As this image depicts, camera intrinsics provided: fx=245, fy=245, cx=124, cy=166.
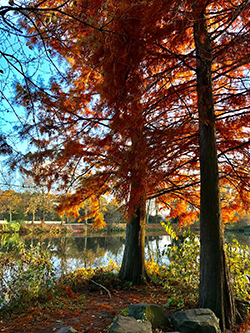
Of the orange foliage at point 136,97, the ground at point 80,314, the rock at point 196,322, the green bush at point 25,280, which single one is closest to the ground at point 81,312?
the ground at point 80,314

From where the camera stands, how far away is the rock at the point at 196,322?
2988mm

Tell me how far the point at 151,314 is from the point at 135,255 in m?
2.70

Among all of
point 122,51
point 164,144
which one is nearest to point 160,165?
point 164,144

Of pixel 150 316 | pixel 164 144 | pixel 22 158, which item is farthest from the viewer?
pixel 22 158

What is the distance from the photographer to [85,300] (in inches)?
193

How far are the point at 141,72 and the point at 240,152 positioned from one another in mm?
2416

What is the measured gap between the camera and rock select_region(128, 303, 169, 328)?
3.19 m

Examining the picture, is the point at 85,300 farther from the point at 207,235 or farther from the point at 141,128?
the point at 141,128

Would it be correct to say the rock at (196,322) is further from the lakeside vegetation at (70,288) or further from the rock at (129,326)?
the lakeside vegetation at (70,288)

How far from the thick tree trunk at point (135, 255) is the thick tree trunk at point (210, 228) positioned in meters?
2.26

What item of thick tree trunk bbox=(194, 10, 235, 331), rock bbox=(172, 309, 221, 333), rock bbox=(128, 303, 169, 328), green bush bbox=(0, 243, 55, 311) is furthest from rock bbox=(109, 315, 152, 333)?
green bush bbox=(0, 243, 55, 311)

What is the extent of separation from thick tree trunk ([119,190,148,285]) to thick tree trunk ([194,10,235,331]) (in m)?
2.26

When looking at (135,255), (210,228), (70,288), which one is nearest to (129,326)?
(210,228)

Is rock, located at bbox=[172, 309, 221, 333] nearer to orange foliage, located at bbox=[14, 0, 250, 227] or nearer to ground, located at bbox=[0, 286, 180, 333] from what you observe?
ground, located at bbox=[0, 286, 180, 333]
